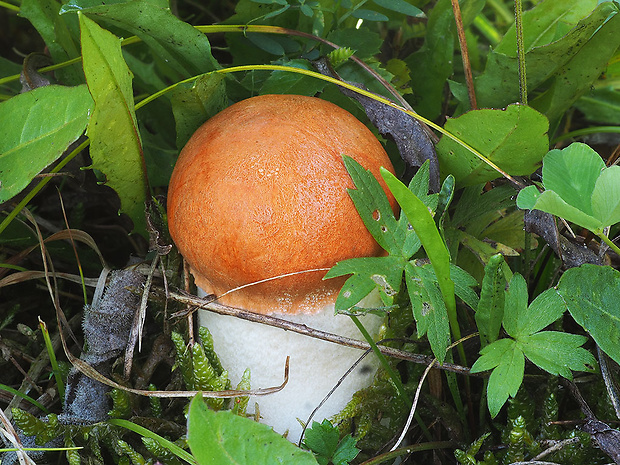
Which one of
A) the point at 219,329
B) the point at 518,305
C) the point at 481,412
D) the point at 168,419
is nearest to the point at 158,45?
the point at 219,329

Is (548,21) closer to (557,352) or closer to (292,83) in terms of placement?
(292,83)

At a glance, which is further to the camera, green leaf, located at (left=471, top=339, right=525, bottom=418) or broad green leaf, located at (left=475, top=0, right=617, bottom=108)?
broad green leaf, located at (left=475, top=0, right=617, bottom=108)

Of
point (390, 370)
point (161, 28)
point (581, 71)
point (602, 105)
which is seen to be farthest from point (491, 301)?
point (602, 105)

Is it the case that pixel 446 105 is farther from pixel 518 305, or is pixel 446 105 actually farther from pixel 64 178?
pixel 64 178

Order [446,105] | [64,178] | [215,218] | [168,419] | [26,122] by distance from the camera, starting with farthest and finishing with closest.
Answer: [446,105]
[64,178]
[168,419]
[26,122]
[215,218]

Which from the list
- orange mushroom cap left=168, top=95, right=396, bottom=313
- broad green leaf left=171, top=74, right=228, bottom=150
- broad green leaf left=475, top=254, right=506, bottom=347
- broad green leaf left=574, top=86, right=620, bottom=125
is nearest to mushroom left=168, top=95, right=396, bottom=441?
orange mushroom cap left=168, top=95, right=396, bottom=313

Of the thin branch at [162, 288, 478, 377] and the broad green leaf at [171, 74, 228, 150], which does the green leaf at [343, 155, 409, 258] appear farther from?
the broad green leaf at [171, 74, 228, 150]
